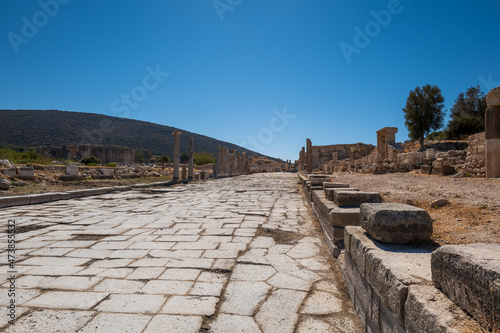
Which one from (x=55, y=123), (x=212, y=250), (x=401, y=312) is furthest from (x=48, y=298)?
(x=55, y=123)

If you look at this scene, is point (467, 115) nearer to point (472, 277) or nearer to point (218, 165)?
point (218, 165)

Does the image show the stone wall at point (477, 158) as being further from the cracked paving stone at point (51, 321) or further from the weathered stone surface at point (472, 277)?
the cracked paving stone at point (51, 321)

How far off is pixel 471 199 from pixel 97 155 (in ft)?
150

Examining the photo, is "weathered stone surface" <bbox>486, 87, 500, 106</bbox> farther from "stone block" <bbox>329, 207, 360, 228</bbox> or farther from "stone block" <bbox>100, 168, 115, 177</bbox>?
"stone block" <bbox>100, 168, 115, 177</bbox>

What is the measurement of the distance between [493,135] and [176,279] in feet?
34.9

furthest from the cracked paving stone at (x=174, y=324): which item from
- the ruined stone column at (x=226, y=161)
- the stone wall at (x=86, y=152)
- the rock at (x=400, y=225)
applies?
the stone wall at (x=86, y=152)

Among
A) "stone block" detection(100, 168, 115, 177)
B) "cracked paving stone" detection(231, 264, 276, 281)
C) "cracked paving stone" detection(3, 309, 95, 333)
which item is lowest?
"cracked paving stone" detection(3, 309, 95, 333)

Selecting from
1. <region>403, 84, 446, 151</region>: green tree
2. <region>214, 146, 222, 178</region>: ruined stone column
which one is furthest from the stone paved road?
<region>403, 84, 446, 151</region>: green tree

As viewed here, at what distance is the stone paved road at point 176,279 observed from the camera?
6.61 feet

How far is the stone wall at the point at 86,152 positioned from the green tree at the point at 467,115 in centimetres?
4263

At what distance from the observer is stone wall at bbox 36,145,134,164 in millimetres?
40219

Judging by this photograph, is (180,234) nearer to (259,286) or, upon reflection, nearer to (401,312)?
(259,286)

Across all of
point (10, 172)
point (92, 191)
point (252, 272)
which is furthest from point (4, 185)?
point (252, 272)

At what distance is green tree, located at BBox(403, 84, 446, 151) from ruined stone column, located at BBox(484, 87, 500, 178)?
17888 millimetres
